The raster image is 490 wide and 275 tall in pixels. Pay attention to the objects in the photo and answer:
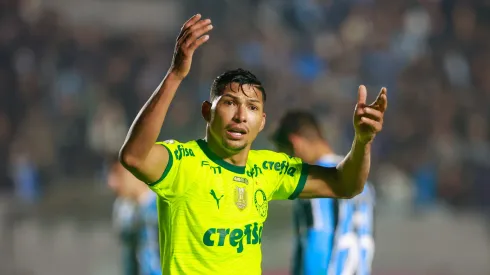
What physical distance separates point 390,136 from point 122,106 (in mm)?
3043

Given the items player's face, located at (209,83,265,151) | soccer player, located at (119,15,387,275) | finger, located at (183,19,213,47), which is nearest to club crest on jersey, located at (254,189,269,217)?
soccer player, located at (119,15,387,275)

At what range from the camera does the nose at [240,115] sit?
3141mm

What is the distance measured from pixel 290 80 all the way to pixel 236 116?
23.2 ft

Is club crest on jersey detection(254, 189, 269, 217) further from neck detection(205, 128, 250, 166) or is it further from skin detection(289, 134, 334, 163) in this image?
skin detection(289, 134, 334, 163)

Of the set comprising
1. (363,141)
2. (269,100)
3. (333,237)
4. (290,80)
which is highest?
(290,80)

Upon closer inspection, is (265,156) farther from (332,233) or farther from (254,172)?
(332,233)

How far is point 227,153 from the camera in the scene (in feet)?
10.7

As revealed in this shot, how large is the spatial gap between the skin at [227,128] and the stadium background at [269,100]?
5.21 meters

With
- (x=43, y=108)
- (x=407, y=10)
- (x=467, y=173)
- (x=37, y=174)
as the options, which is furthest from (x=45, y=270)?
(x=407, y=10)

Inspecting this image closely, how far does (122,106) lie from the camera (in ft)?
32.0

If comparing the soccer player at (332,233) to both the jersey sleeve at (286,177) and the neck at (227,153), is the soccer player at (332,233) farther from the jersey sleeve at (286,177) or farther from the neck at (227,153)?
the neck at (227,153)

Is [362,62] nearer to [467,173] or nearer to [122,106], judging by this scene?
[467,173]

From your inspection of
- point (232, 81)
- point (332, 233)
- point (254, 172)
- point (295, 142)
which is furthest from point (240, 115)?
point (295, 142)

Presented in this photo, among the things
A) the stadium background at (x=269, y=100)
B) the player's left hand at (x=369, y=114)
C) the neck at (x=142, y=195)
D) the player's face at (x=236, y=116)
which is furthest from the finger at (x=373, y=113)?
the stadium background at (x=269, y=100)
